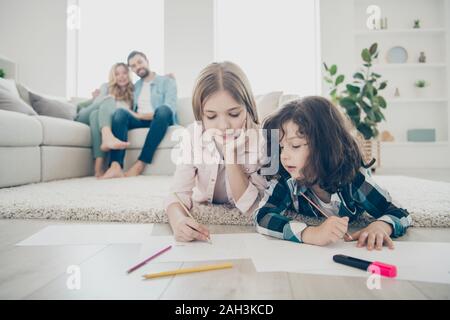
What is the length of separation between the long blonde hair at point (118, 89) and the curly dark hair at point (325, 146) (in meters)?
1.78

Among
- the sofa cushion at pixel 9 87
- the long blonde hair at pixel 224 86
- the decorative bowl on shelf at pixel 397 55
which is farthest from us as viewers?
the decorative bowl on shelf at pixel 397 55

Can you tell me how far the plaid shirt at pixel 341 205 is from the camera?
2.18 ft

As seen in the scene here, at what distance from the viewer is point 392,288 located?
1.38 feet

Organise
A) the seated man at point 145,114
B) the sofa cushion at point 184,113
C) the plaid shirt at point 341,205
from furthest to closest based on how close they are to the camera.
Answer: the sofa cushion at point 184,113
the seated man at point 145,114
the plaid shirt at point 341,205

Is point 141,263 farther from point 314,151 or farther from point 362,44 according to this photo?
point 362,44

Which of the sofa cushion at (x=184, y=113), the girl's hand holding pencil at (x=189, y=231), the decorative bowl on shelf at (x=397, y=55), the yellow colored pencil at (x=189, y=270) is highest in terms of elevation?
the decorative bowl on shelf at (x=397, y=55)

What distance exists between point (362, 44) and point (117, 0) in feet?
9.27

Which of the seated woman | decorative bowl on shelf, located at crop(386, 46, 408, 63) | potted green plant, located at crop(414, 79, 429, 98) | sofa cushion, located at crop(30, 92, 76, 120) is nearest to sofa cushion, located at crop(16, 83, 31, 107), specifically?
sofa cushion, located at crop(30, 92, 76, 120)

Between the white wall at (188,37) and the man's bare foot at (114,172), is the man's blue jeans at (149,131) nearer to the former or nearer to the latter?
the man's bare foot at (114,172)

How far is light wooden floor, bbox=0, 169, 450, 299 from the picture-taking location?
41 centimetres

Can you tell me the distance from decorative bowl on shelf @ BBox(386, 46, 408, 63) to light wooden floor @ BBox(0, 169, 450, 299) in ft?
11.6

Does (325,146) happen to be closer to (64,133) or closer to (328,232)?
(328,232)

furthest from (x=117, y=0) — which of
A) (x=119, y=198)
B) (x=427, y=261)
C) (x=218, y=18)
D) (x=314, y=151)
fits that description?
(x=427, y=261)

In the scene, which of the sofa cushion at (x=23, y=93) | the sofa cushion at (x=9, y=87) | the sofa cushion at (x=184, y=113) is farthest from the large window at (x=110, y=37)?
the sofa cushion at (x=9, y=87)
